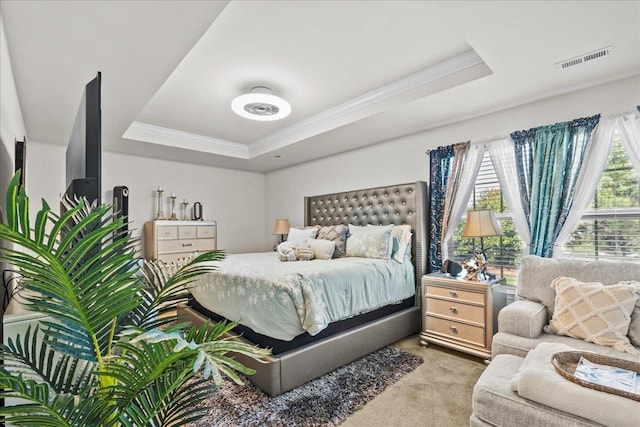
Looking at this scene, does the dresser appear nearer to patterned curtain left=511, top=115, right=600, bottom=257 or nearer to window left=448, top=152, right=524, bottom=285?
window left=448, top=152, right=524, bottom=285

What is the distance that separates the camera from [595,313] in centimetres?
189

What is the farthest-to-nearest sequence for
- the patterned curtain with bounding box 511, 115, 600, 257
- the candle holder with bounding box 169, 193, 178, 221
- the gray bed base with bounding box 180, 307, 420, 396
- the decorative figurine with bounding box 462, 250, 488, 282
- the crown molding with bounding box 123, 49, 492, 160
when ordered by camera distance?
1. the candle holder with bounding box 169, 193, 178, 221
2. the decorative figurine with bounding box 462, 250, 488, 282
3. the patterned curtain with bounding box 511, 115, 600, 257
4. the crown molding with bounding box 123, 49, 492, 160
5. the gray bed base with bounding box 180, 307, 420, 396

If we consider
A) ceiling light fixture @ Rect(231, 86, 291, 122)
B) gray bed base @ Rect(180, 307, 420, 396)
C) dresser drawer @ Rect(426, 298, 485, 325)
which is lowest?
gray bed base @ Rect(180, 307, 420, 396)

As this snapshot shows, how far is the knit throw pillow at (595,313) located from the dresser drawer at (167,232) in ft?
14.5

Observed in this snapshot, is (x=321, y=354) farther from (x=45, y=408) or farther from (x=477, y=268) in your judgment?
(x=45, y=408)

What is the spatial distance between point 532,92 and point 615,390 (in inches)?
91.7

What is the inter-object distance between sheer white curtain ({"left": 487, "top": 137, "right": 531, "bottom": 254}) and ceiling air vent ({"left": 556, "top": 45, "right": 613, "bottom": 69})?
825 mm

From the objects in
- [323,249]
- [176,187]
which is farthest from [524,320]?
[176,187]

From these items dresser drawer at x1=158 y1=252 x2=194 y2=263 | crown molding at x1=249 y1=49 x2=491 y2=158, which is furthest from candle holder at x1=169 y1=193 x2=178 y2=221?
crown molding at x1=249 y1=49 x2=491 y2=158

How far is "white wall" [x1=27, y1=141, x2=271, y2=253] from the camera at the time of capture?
385 centimetres

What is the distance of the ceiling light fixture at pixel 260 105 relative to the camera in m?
2.68

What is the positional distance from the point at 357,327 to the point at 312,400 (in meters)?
0.78

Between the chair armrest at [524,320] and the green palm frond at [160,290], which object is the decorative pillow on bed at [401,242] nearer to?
the chair armrest at [524,320]

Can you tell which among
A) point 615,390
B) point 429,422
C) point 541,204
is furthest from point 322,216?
point 615,390
